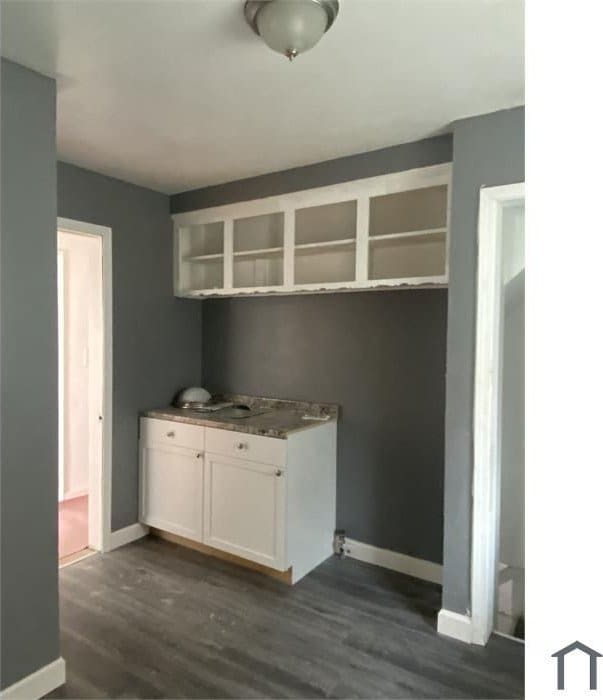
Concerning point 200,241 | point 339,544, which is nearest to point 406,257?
point 200,241

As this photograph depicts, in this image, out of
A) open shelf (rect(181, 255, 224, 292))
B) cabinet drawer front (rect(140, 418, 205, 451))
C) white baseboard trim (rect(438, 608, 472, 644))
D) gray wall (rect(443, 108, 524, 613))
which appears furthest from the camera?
open shelf (rect(181, 255, 224, 292))

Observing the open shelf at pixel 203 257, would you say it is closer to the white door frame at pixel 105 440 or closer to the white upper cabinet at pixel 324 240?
the white upper cabinet at pixel 324 240

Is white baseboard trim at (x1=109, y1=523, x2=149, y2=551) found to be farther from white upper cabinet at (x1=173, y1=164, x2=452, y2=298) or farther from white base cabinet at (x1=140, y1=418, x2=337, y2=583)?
white upper cabinet at (x1=173, y1=164, x2=452, y2=298)

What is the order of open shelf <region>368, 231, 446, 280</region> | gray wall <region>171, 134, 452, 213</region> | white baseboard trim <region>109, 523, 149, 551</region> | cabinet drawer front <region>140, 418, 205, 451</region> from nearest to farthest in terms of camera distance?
gray wall <region>171, 134, 452, 213</region>
open shelf <region>368, 231, 446, 280</region>
cabinet drawer front <region>140, 418, 205, 451</region>
white baseboard trim <region>109, 523, 149, 551</region>

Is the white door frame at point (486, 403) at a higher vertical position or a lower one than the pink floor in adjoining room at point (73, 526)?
higher

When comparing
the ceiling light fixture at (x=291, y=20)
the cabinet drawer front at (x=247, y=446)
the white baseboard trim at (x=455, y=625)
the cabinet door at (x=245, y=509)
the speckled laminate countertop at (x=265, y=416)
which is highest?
the ceiling light fixture at (x=291, y=20)

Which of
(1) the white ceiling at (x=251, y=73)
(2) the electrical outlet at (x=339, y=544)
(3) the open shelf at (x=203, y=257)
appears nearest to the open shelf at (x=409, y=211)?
(1) the white ceiling at (x=251, y=73)

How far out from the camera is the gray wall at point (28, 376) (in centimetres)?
169

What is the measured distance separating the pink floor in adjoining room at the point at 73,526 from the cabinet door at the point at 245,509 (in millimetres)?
926

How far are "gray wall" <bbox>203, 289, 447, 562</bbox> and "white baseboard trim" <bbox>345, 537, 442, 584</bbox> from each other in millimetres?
42

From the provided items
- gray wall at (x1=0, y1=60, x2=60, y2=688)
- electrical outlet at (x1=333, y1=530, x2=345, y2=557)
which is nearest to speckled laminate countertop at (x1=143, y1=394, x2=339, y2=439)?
electrical outlet at (x1=333, y1=530, x2=345, y2=557)

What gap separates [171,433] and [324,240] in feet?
5.20

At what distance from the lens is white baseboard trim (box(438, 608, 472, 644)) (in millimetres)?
2176

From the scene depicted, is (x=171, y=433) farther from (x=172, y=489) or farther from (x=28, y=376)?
(x=28, y=376)
